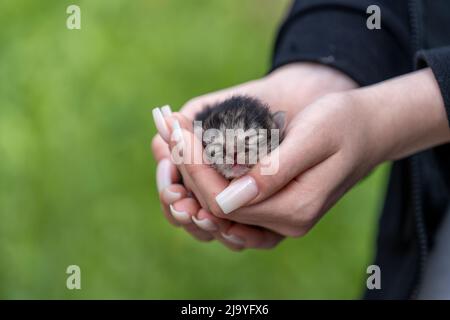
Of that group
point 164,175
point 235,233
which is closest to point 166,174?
point 164,175

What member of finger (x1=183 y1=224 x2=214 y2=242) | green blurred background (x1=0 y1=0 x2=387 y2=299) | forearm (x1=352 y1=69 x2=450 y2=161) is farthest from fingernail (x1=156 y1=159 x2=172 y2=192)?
green blurred background (x1=0 y1=0 x2=387 y2=299)

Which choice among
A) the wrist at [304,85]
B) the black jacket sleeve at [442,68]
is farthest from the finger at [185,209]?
the black jacket sleeve at [442,68]

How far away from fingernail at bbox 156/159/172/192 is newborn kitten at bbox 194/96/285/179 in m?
0.26

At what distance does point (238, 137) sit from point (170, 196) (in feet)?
1.11

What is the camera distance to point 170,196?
1.61 metres

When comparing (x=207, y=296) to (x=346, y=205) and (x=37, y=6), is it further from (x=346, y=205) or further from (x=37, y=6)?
(x=37, y=6)

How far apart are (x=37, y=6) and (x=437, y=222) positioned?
256cm

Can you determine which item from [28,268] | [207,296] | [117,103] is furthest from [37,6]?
[207,296]

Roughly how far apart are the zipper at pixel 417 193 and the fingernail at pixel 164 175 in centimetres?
65

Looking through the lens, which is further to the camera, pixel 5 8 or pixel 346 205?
pixel 5 8

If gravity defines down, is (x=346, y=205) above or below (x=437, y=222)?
above

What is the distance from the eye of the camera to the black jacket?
5.25ft

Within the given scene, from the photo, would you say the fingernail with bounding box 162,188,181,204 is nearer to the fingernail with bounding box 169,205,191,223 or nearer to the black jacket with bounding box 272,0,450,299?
the fingernail with bounding box 169,205,191,223

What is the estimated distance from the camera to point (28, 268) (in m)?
2.68
